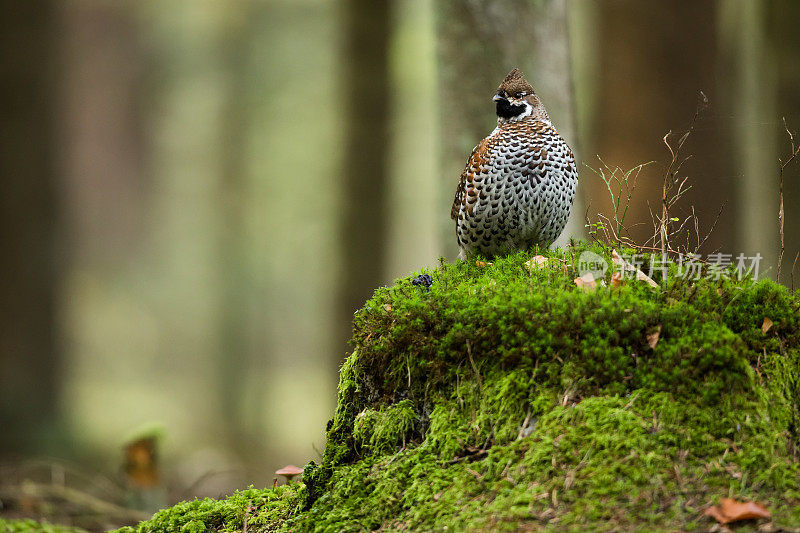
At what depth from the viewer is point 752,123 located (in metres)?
7.39

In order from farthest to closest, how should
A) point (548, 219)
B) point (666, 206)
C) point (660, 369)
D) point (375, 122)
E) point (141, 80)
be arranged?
point (141, 80)
point (375, 122)
point (548, 219)
point (666, 206)
point (660, 369)

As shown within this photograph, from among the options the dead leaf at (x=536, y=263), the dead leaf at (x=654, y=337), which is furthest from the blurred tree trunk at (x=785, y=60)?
the dead leaf at (x=654, y=337)

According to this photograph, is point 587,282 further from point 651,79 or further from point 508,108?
point 651,79

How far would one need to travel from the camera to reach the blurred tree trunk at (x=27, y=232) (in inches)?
339

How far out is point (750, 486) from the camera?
8.38ft

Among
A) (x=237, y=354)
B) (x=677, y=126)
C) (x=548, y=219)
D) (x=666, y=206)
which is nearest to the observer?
(x=666, y=206)

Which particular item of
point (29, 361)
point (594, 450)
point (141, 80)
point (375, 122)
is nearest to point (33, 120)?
point (29, 361)

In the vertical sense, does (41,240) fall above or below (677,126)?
above

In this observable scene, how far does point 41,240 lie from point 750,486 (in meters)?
8.73

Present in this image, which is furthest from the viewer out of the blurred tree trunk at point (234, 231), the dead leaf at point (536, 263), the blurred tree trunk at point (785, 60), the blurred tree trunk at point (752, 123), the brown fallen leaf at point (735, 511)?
the blurred tree trunk at point (234, 231)

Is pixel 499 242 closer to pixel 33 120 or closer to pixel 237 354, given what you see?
pixel 33 120

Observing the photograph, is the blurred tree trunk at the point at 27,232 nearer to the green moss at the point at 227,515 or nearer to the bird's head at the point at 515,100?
the green moss at the point at 227,515

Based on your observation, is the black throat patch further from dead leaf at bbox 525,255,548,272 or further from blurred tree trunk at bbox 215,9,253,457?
blurred tree trunk at bbox 215,9,253,457

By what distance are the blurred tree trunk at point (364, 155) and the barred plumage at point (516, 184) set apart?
3.76m
